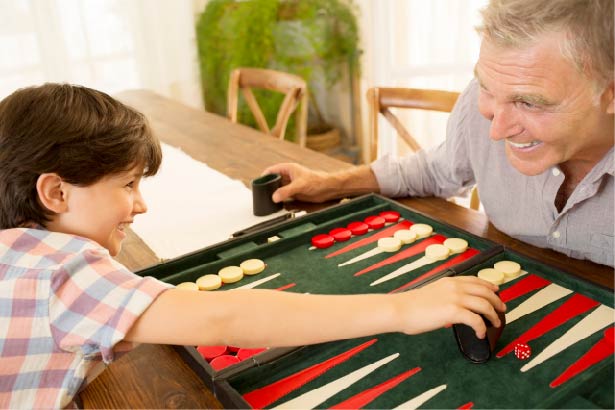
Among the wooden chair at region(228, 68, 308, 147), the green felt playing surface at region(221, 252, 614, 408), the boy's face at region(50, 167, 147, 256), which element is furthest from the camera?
the wooden chair at region(228, 68, 308, 147)

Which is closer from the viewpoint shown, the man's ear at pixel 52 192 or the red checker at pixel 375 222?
the man's ear at pixel 52 192

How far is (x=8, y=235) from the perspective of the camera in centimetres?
109

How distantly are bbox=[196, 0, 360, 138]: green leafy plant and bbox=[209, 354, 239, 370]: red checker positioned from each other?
12.2 feet

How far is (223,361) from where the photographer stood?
1.09 metres

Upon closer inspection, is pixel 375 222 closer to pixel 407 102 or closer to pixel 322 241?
pixel 322 241

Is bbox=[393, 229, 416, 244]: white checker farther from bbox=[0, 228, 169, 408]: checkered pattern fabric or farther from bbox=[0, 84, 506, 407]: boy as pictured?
bbox=[0, 228, 169, 408]: checkered pattern fabric

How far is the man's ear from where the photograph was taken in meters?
1.11

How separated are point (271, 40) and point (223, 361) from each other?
3890 millimetres

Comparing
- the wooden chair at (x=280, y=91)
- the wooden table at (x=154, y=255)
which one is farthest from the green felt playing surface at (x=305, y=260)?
the wooden chair at (x=280, y=91)

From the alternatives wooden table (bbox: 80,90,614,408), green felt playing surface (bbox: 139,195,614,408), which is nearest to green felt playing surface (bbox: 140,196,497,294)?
green felt playing surface (bbox: 139,195,614,408)

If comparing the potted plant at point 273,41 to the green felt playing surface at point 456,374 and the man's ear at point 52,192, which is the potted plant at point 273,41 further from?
the green felt playing surface at point 456,374

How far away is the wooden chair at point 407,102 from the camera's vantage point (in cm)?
230

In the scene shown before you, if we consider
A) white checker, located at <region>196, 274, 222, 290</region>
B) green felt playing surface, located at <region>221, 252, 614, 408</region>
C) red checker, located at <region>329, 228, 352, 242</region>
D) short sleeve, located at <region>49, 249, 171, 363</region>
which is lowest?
green felt playing surface, located at <region>221, 252, 614, 408</region>

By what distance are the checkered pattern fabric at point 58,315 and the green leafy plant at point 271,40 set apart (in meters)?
3.72
